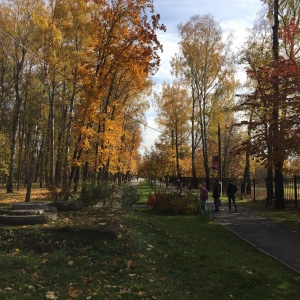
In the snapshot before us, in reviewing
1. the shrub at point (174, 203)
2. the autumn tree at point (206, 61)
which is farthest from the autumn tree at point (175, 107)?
A: the shrub at point (174, 203)

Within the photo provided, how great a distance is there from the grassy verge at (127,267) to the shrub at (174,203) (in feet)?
21.9

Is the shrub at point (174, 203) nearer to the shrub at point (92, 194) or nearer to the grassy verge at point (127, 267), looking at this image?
the shrub at point (92, 194)

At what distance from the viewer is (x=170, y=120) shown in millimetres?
42094

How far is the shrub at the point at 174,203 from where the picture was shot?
51.3ft

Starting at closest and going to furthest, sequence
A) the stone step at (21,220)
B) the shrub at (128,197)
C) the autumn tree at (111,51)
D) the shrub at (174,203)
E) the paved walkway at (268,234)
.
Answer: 1. the stone step at (21,220)
2. the paved walkway at (268,234)
3. the shrub at (128,197)
4. the shrub at (174,203)
5. the autumn tree at (111,51)

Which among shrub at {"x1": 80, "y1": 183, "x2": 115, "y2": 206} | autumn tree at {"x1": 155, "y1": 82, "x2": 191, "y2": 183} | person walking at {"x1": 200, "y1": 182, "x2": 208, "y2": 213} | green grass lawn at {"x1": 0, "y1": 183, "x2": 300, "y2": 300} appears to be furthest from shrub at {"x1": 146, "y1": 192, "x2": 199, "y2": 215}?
autumn tree at {"x1": 155, "y1": 82, "x2": 191, "y2": 183}

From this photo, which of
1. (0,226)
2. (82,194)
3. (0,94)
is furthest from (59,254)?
(0,94)

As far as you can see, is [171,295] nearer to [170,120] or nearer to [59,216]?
[59,216]

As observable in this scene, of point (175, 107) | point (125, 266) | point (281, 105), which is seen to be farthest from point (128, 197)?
point (175, 107)

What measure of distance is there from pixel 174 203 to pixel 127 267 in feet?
31.5

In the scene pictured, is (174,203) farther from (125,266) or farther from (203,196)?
(125,266)

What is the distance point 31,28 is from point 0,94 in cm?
1002

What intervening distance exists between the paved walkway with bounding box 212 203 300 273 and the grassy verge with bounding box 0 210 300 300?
45 cm

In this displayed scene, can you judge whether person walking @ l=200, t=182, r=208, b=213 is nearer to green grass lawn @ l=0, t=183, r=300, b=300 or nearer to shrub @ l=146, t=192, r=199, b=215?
shrub @ l=146, t=192, r=199, b=215
